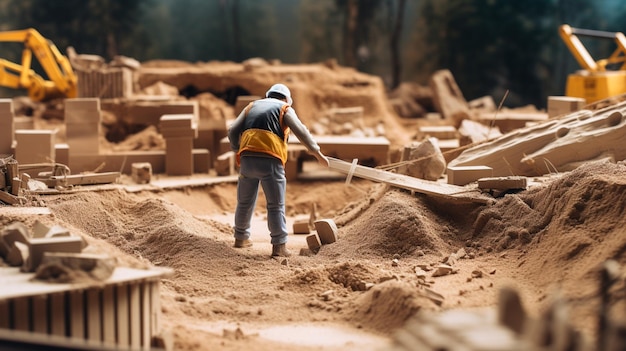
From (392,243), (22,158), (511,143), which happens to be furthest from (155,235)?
(511,143)

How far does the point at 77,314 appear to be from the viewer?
6.18 metres

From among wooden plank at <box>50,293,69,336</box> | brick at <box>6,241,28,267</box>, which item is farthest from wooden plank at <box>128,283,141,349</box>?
brick at <box>6,241,28,267</box>

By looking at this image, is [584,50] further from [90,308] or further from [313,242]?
[90,308]

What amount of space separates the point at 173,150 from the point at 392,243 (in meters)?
4.69

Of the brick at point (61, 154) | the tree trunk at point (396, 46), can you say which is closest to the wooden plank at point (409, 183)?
the brick at point (61, 154)

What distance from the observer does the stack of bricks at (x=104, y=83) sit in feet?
51.5

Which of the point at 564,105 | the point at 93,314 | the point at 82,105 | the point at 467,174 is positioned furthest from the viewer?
the point at 564,105

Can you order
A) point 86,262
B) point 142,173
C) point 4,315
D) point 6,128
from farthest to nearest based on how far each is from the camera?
point 6,128
point 142,173
point 86,262
point 4,315

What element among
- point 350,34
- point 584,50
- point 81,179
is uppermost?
point 350,34

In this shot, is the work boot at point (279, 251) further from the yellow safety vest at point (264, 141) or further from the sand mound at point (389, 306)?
the sand mound at point (389, 306)

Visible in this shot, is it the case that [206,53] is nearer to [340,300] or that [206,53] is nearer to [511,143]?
[511,143]

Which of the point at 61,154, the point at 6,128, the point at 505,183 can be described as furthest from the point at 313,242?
the point at 6,128

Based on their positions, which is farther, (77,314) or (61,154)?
(61,154)

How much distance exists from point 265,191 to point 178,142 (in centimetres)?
398
